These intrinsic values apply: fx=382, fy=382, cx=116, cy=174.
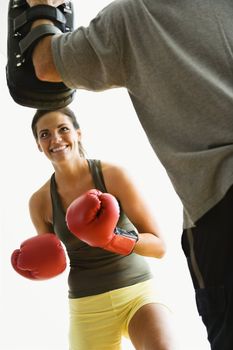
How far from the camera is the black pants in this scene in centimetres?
58

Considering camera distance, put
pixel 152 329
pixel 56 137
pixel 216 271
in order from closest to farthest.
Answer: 1. pixel 216 271
2. pixel 152 329
3. pixel 56 137

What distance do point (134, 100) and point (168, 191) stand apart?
178 cm

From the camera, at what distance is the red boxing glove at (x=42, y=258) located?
1.40m

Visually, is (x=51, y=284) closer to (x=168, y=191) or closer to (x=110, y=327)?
(x=168, y=191)

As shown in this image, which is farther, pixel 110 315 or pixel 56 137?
pixel 56 137

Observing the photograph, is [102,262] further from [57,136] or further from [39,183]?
[39,183]

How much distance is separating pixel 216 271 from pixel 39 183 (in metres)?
2.44

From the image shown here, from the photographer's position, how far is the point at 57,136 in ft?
5.36

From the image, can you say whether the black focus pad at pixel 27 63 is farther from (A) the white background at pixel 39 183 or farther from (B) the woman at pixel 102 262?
(A) the white background at pixel 39 183

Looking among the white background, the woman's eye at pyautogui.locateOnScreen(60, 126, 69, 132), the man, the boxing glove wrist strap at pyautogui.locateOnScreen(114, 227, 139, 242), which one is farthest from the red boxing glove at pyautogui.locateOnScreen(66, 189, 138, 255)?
the white background

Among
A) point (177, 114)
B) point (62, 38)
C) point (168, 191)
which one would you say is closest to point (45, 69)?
point (62, 38)

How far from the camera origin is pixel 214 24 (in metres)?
0.66

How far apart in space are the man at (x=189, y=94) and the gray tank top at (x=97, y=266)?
81 cm

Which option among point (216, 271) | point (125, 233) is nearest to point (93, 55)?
point (216, 271)
